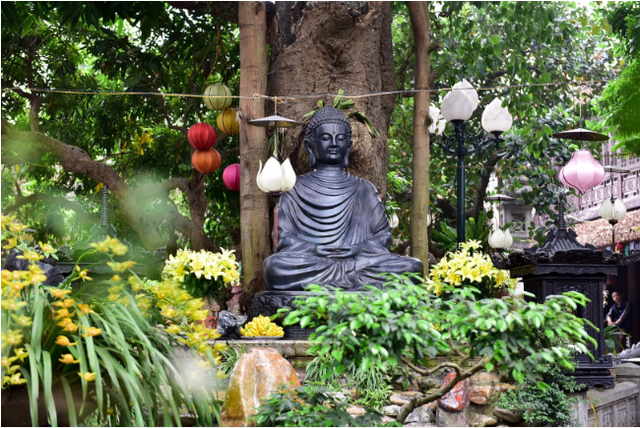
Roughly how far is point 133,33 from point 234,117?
527 cm

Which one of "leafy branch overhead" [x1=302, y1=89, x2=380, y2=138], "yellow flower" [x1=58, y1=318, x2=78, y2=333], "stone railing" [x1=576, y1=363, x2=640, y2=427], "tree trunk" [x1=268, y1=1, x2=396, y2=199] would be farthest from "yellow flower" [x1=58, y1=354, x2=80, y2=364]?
"tree trunk" [x1=268, y1=1, x2=396, y2=199]

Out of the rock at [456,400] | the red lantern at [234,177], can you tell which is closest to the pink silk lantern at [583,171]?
the rock at [456,400]

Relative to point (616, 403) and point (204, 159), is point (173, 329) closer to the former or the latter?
point (616, 403)

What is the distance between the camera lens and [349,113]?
8781 mm

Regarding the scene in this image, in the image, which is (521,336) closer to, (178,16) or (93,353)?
(93,353)

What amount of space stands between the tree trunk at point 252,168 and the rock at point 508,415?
3306 mm

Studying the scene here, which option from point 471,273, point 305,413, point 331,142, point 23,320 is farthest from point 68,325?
point 331,142

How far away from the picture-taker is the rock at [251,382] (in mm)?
4352

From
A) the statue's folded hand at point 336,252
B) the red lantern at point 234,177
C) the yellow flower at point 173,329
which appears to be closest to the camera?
the yellow flower at point 173,329

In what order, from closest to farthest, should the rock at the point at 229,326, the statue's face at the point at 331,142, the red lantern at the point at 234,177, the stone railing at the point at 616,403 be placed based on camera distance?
the stone railing at the point at 616,403 → the rock at the point at 229,326 → the statue's face at the point at 331,142 → the red lantern at the point at 234,177

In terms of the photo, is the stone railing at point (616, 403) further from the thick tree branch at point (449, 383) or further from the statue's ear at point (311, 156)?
the statue's ear at point (311, 156)

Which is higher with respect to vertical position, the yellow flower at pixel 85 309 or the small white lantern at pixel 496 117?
the small white lantern at pixel 496 117

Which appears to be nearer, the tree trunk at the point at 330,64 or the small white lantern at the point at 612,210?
the tree trunk at the point at 330,64

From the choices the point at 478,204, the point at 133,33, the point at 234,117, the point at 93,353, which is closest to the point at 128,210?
the point at 234,117
